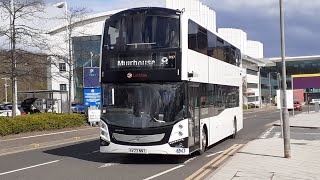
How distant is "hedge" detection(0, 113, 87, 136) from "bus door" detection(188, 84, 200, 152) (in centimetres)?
1248

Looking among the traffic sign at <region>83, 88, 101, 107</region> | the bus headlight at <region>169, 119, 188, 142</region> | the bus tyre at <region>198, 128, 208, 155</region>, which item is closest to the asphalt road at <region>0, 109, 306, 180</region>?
the bus tyre at <region>198, 128, 208, 155</region>

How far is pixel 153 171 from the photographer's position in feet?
42.0

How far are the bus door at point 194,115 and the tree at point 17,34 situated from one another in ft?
47.1

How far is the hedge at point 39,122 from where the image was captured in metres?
24.7

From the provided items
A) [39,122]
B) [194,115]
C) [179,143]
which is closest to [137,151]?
[179,143]

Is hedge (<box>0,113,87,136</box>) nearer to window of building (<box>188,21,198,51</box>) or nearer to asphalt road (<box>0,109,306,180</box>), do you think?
asphalt road (<box>0,109,306,180</box>)

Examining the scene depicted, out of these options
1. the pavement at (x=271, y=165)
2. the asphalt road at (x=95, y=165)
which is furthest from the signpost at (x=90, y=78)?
the pavement at (x=271, y=165)

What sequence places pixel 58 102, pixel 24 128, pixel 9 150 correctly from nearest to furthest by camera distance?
pixel 9 150, pixel 24 128, pixel 58 102

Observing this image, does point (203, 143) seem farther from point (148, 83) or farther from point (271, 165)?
point (271, 165)

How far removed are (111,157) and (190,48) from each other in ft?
15.3

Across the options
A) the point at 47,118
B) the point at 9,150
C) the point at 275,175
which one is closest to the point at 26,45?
the point at 47,118

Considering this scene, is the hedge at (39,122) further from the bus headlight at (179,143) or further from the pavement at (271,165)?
the pavement at (271,165)

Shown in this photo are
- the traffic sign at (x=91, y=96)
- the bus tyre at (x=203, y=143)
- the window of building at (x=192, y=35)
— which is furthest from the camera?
the traffic sign at (x=91, y=96)

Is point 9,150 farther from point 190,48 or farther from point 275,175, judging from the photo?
point 275,175
